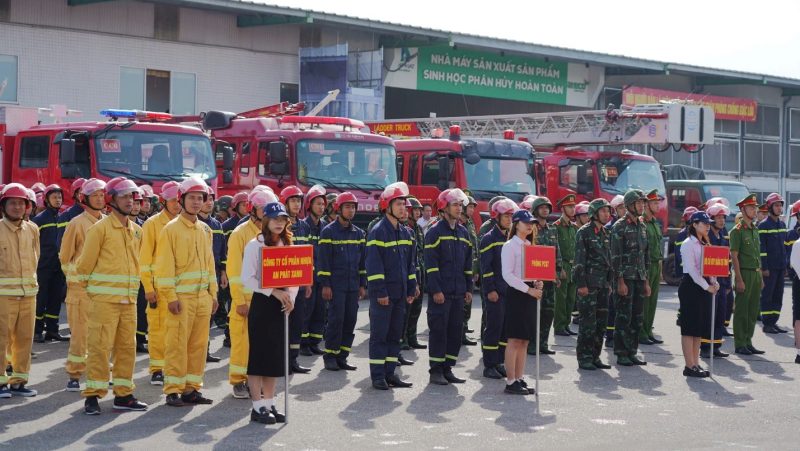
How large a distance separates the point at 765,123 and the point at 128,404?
144ft

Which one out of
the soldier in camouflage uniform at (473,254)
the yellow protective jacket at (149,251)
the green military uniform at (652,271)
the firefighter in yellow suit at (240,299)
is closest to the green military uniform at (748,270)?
the green military uniform at (652,271)

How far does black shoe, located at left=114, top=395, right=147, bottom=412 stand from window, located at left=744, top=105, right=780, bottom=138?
42053 millimetres

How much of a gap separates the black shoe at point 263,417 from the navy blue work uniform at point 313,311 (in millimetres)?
3976

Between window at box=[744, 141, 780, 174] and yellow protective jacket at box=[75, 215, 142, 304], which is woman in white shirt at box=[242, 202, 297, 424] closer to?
yellow protective jacket at box=[75, 215, 142, 304]

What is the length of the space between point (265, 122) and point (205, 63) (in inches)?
539

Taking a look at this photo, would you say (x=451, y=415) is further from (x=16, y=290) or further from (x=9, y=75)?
(x=9, y=75)

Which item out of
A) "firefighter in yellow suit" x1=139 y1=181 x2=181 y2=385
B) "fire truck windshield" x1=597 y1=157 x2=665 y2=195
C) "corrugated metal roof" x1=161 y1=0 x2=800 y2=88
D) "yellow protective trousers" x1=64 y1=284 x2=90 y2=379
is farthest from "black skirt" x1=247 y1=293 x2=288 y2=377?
"corrugated metal roof" x1=161 y1=0 x2=800 y2=88

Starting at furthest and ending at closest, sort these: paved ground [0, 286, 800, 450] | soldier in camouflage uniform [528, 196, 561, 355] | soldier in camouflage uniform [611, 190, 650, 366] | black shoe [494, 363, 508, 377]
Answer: soldier in camouflage uniform [528, 196, 561, 355], soldier in camouflage uniform [611, 190, 650, 366], black shoe [494, 363, 508, 377], paved ground [0, 286, 800, 450]

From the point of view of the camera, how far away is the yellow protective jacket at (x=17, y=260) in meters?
10.6

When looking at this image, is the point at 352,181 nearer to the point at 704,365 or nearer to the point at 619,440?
the point at 704,365

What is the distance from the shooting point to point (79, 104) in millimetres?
30922

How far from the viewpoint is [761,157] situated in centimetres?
4966

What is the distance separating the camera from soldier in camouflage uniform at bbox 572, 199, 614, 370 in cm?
1320

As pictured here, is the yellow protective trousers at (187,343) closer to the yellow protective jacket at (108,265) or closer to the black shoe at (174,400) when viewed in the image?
the black shoe at (174,400)
